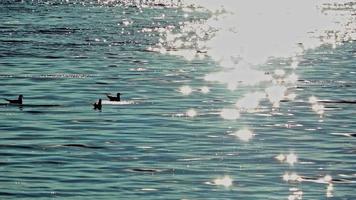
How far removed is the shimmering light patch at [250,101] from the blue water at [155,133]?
2.62ft

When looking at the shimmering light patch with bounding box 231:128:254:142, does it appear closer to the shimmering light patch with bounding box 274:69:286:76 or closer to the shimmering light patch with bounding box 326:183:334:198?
the shimmering light patch with bounding box 326:183:334:198

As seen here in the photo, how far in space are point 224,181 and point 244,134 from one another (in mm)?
11209

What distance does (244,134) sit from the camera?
1754 inches

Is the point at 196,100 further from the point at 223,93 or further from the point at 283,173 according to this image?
the point at 283,173

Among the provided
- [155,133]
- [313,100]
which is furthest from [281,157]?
[313,100]

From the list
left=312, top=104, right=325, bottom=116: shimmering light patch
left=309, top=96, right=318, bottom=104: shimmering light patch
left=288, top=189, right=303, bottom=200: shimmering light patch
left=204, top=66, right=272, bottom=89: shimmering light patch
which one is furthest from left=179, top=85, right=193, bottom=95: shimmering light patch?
left=288, top=189, right=303, bottom=200: shimmering light patch

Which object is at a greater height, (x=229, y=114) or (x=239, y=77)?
(x=239, y=77)

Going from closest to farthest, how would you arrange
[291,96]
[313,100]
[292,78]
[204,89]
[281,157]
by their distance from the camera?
1. [281,157]
2. [313,100]
3. [291,96]
4. [204,89]
5. [292,78]

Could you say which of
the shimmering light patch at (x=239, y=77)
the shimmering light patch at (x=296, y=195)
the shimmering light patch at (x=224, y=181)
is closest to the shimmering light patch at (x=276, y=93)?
the shimmering light patch at (x=239, y=77)

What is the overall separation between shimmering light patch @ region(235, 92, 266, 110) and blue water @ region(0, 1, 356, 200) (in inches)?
31.4

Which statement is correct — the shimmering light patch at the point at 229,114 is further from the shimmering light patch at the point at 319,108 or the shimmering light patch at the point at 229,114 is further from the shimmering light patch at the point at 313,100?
the shimmering light patch at the point at 313,100

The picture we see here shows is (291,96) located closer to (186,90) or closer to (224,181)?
(186,90)

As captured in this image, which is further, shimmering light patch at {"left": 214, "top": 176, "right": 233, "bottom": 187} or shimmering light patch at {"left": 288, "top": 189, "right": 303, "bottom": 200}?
shimmering light patch at {"left": 214, "top": 176, "right": 233, "bottom": 187}

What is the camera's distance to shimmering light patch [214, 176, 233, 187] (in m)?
33.1
